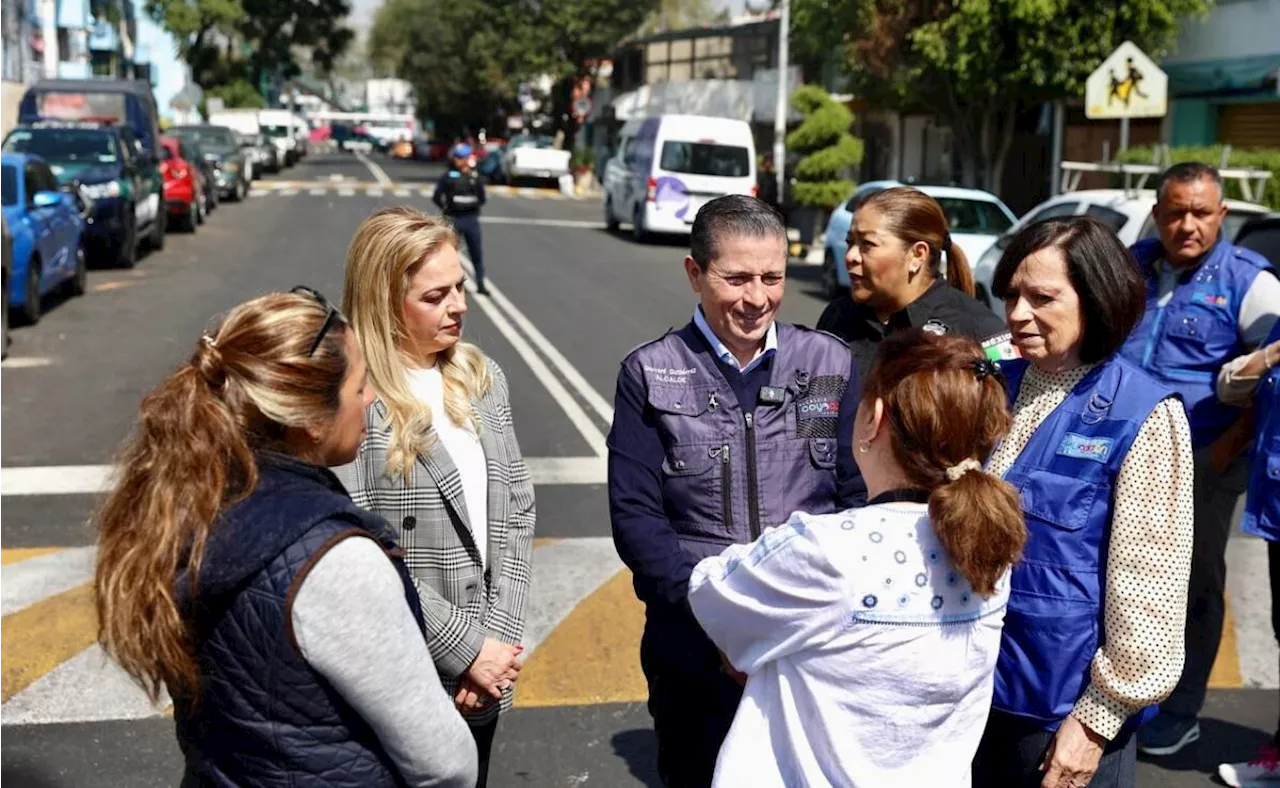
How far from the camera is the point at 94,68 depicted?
7031 cm

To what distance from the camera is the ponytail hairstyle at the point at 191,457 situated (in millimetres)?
2258

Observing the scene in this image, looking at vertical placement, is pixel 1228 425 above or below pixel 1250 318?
below

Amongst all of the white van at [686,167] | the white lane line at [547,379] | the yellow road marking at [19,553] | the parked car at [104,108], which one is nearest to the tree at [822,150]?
the white van at [686,167]

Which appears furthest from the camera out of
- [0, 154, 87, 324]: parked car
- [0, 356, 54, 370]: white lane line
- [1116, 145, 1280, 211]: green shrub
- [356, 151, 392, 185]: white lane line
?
[356, 151, 392, 185]: white lane line

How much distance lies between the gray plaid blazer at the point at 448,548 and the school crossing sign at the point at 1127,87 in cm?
1420

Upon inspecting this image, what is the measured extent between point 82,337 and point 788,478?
12.6 metres

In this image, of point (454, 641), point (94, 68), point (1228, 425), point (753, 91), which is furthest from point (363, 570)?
point (94, 68)

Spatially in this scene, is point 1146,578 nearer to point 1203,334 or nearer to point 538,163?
point 1203,334

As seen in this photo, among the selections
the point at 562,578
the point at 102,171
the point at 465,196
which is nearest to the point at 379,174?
the point at 102,171

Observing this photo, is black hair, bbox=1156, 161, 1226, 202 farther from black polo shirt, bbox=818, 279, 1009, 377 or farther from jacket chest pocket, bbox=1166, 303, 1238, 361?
black polo shirt, bbox=818, 279, 1009, 377

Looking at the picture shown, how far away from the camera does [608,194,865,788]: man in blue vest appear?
3.17m

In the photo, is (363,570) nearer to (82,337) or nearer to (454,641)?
(454,641)

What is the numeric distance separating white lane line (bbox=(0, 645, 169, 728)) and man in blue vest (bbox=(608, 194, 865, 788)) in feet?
8.57

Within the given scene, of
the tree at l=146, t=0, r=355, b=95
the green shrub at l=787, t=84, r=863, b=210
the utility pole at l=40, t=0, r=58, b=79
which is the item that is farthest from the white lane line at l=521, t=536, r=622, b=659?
the tree at l=146, t=0, r=355, b=95
